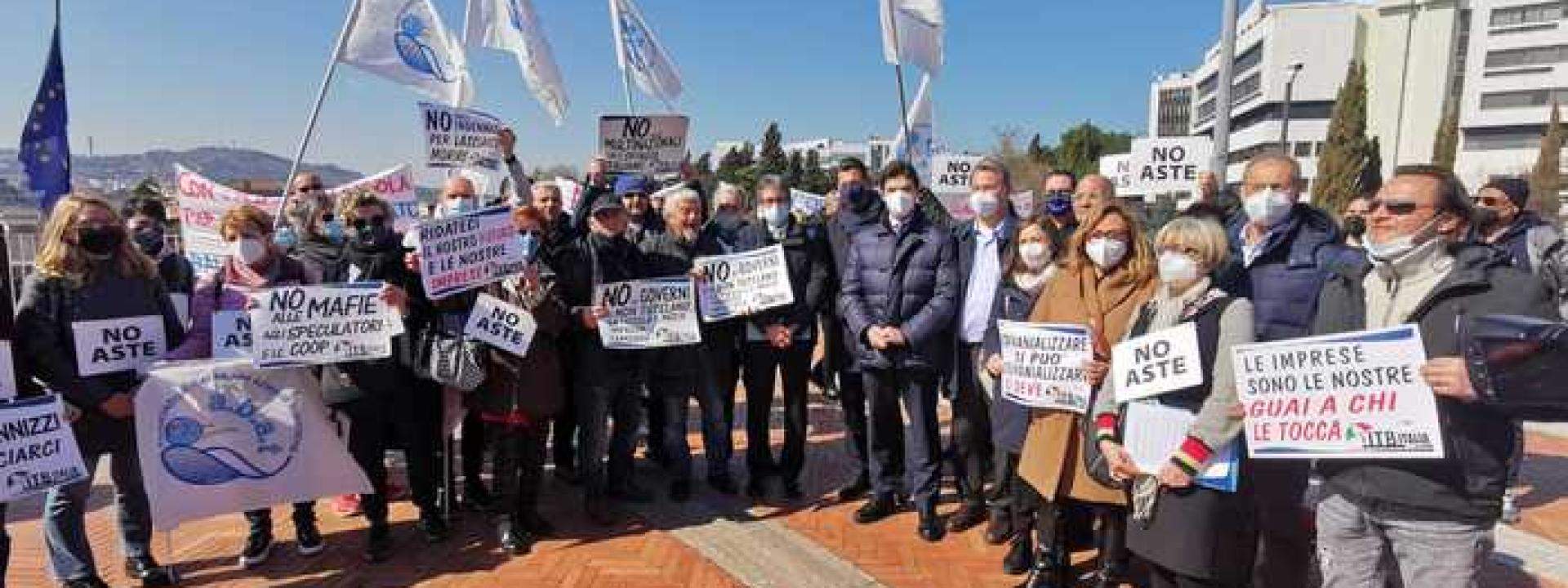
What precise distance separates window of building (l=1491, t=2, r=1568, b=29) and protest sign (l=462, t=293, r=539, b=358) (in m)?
79.0

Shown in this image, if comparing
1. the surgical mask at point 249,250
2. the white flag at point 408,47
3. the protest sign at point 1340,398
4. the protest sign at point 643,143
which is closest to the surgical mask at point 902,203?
the protest sign at point 1340,398

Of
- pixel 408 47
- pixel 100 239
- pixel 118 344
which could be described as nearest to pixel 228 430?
pixel 118 344

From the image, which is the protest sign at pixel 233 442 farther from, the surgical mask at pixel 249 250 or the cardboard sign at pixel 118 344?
the surgical mask at pixel 249 250

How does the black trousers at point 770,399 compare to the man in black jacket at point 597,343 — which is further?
the black trousers at point 770,399

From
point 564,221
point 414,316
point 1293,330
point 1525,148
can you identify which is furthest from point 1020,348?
point 1525,148

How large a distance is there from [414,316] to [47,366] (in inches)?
61.3

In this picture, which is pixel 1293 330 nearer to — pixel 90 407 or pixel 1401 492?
pixel 1401 492

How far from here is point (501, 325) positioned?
4512 millimetres

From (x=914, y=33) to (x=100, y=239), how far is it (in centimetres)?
797

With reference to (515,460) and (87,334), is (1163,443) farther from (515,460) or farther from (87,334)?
(87,334)

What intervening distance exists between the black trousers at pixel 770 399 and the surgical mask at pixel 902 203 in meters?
1.14

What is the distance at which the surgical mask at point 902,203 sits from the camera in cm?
495

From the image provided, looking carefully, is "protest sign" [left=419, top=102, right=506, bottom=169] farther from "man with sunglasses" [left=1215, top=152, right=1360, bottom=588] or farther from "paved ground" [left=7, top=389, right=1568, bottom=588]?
"man with sunglasses" [left=1215, top=152, right=1360, bottom=588]

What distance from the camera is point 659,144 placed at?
8656 millimetres
